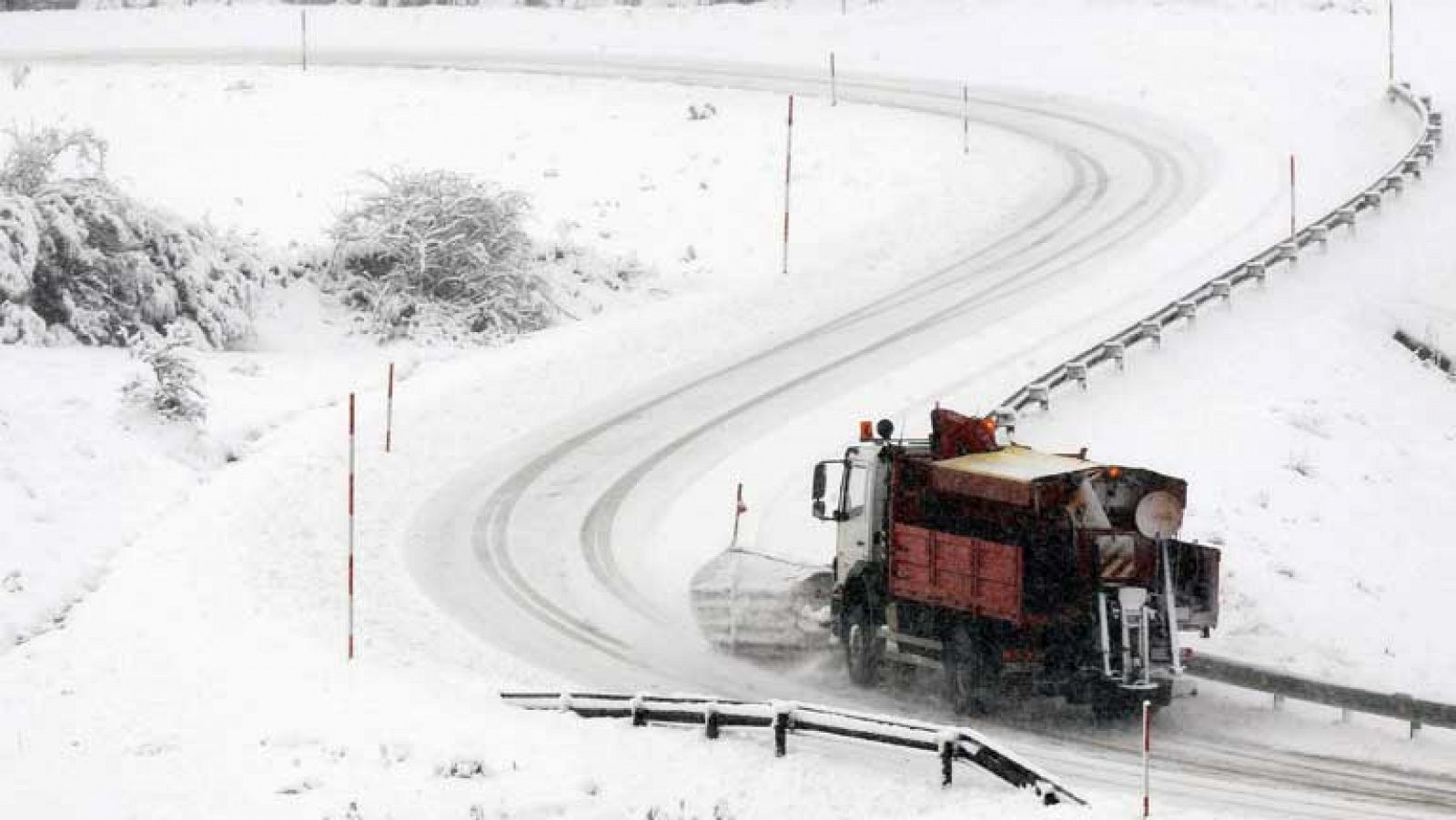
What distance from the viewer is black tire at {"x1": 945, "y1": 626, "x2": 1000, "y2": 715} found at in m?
19.8

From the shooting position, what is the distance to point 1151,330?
1259 inches

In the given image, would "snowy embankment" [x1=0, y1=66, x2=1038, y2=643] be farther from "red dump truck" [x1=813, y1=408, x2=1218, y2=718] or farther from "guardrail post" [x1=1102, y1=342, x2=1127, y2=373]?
"red dump truck" [x1=813, y1=408, x2=1218, y2=718]

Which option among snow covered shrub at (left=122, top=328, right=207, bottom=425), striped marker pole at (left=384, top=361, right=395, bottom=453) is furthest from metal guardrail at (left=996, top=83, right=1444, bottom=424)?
snow covered shrub at (left=122, top=328, right=207, bottom=425)

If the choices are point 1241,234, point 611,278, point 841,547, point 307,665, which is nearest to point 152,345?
point 611,278

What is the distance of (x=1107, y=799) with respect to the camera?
1627cm

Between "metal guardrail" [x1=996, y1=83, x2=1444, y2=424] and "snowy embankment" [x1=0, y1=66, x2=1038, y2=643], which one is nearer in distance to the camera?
"snowy embankment" [x1=0, y1=66, x2=1038, y2=643]

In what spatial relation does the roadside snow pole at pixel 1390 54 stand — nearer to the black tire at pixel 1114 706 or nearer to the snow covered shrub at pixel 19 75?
the black tire at pixel 1114 706

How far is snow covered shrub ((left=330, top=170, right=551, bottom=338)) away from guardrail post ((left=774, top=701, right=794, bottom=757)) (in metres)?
19.6

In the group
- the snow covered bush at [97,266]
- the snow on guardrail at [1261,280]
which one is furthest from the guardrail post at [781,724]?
the snow covered bush at [97,266]

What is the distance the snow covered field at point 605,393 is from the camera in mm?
18719

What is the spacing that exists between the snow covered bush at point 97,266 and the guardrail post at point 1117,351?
15.0 m

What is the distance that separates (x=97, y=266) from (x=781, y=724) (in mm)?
20158

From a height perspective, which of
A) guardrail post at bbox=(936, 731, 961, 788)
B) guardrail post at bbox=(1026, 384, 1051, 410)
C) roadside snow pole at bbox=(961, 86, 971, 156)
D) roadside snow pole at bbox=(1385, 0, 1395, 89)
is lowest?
guardrail post at bbox=(936, 731, 961, 788)

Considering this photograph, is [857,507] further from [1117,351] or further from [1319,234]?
[1319,234]
